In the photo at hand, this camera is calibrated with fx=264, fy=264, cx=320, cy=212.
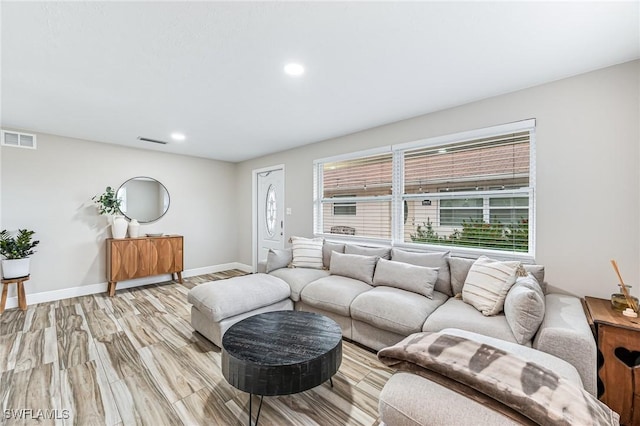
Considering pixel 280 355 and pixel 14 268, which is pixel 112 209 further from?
pixel 280 355

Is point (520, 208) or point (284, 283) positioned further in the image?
point (284, 283)

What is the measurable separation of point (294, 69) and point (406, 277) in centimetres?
213

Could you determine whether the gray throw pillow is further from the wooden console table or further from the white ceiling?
the wooden console table

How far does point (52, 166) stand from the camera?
382 cm

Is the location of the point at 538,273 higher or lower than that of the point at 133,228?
lower

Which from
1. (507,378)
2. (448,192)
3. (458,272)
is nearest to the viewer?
(507,378)

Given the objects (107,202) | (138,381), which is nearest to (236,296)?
(138,381)

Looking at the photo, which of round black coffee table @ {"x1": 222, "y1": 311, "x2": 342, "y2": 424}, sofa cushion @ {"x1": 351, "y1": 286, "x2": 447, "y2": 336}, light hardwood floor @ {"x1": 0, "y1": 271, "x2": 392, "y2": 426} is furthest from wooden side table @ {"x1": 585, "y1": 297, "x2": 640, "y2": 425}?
round black coffee table @ {"x1": 222, "y1": 311, "x2": 342, "y2": 424}

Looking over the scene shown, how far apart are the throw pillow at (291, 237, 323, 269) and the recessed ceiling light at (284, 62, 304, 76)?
87.2 inches

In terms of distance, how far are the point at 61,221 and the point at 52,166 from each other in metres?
0.80

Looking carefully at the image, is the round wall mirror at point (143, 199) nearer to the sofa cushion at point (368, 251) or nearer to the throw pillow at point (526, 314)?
the sofa cushion at point (368, 251)

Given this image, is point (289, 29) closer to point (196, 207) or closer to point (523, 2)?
point (523, 2)

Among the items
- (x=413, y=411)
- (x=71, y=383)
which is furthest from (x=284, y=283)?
(x=413, y=411)

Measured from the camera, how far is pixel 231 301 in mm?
2520
